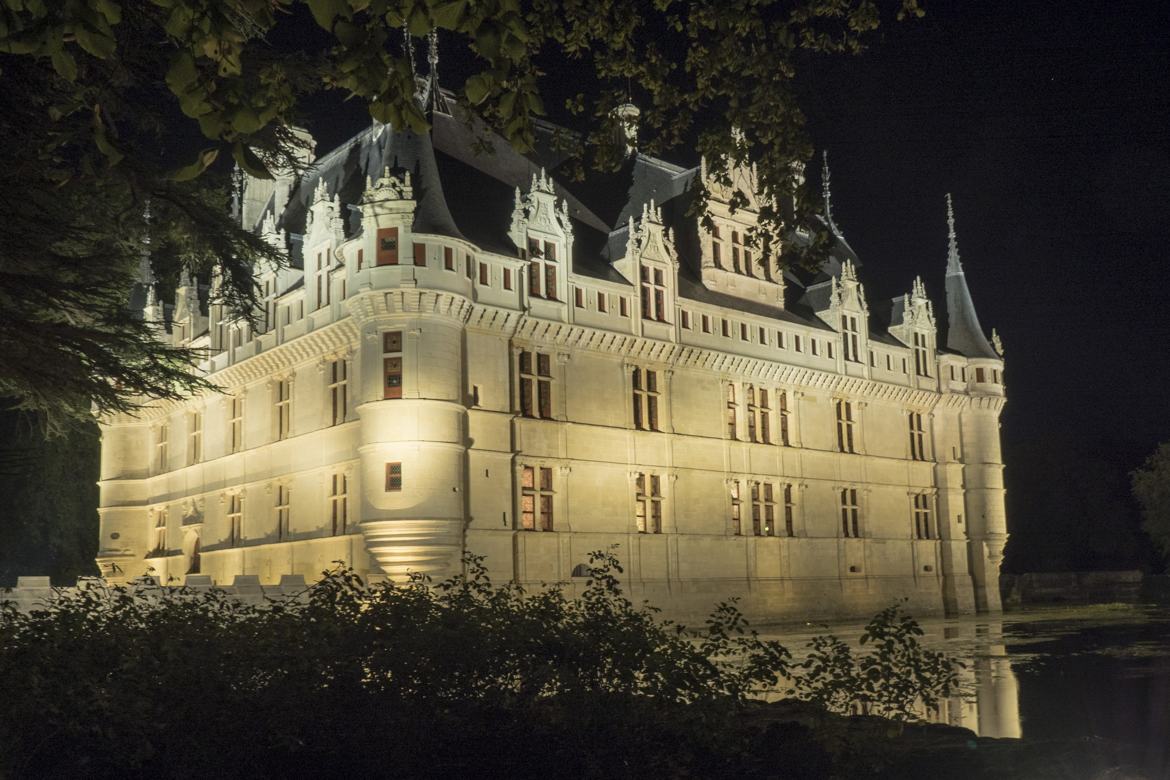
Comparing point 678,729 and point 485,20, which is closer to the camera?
point 485,20

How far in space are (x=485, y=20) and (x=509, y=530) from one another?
25.0 metres

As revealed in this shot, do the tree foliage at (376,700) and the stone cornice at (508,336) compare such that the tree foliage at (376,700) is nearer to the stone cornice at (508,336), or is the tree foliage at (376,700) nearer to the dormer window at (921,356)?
the stone cornice at (508,336)

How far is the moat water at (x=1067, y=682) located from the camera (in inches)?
445

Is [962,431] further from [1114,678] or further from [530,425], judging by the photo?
[1114,678]

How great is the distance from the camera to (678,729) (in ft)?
27.5

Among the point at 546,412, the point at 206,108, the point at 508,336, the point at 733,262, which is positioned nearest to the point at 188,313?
the point at 508,336

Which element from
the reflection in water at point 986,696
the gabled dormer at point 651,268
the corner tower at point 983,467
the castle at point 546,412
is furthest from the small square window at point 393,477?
the corner tower at point 983,467

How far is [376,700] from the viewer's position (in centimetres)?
858

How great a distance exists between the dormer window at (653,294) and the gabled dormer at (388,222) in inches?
326

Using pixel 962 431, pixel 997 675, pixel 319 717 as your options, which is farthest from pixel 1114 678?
pixel 962 431

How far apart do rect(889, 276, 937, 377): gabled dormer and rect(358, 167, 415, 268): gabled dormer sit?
22239 mm

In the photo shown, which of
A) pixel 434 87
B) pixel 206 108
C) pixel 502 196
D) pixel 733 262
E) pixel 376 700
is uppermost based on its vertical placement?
pixel 434 87

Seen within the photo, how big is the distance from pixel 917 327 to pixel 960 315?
434 cm

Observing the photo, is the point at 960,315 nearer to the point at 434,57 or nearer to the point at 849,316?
the point at 849,316
